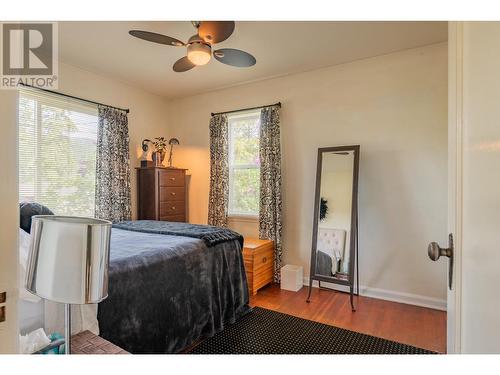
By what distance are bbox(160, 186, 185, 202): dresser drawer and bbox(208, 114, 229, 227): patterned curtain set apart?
53cm

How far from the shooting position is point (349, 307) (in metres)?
2.76

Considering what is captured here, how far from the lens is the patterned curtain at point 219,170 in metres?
3.85

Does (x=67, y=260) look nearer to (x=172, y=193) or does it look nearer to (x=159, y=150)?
(x=172, y=193)

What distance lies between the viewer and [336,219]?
2.99m

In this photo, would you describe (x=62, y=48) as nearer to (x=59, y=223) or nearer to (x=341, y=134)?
(x=59, y=223)

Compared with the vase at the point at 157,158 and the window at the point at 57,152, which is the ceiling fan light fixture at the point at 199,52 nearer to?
the window at the point at 57,152

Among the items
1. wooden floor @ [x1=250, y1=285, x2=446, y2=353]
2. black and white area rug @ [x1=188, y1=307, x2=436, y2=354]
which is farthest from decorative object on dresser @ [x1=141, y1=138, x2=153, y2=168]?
black and white area rug @ [x1=188, y1=307, x2=436, y2=354]

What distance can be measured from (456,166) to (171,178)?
3561 millimetres

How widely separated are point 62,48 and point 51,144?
3.33 feet

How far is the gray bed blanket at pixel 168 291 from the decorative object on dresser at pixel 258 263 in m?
0.44

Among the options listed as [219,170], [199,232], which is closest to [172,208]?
[219,170]

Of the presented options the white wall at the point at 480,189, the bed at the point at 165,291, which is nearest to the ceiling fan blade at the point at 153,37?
the bed at the point at 165,291

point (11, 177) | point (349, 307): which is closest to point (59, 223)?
point (11, 177)
